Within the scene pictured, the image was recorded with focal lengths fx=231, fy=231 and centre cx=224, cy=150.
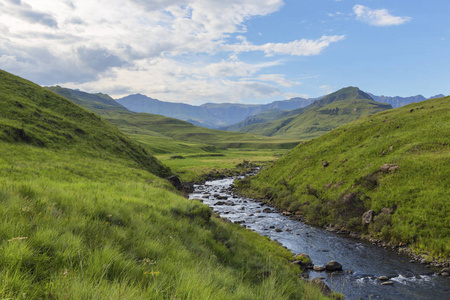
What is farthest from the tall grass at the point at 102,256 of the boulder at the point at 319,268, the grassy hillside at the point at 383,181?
the grassy hillside at the point at 383,181

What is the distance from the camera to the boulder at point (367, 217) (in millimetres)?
25684

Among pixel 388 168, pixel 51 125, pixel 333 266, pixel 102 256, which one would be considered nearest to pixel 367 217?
pixel 388 168

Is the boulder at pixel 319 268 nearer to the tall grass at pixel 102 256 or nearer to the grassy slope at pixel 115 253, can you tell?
the grassy slope at pixel 115 253

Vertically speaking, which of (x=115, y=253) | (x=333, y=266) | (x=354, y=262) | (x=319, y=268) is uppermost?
(x=115, y=253)

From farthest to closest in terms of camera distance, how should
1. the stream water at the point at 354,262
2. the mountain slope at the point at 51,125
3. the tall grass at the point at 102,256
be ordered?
the mountain slope at the point at 51,125 → the stream water at the point at 354,262 → the tall grass at the point at 102,256

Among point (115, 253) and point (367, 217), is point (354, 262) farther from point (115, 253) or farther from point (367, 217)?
point (115, 253)

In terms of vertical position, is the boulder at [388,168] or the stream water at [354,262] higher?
the boulder at [388,168]

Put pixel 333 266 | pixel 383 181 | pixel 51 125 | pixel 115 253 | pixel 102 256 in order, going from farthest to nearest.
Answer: pixel 51 125, pixel 383 181, pixel 333 266, pixel 115 253, pixel 102 256

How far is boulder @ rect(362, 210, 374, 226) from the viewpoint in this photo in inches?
1011

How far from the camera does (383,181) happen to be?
29.1 metres

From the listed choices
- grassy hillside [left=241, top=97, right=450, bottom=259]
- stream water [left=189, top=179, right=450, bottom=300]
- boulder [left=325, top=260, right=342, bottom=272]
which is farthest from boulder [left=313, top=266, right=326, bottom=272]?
grassy hillside [left=241, top=97, right=450, bottom=259]

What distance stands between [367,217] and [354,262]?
315 inches

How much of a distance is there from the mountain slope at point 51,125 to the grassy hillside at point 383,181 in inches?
1260

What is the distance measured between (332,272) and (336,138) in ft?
120
